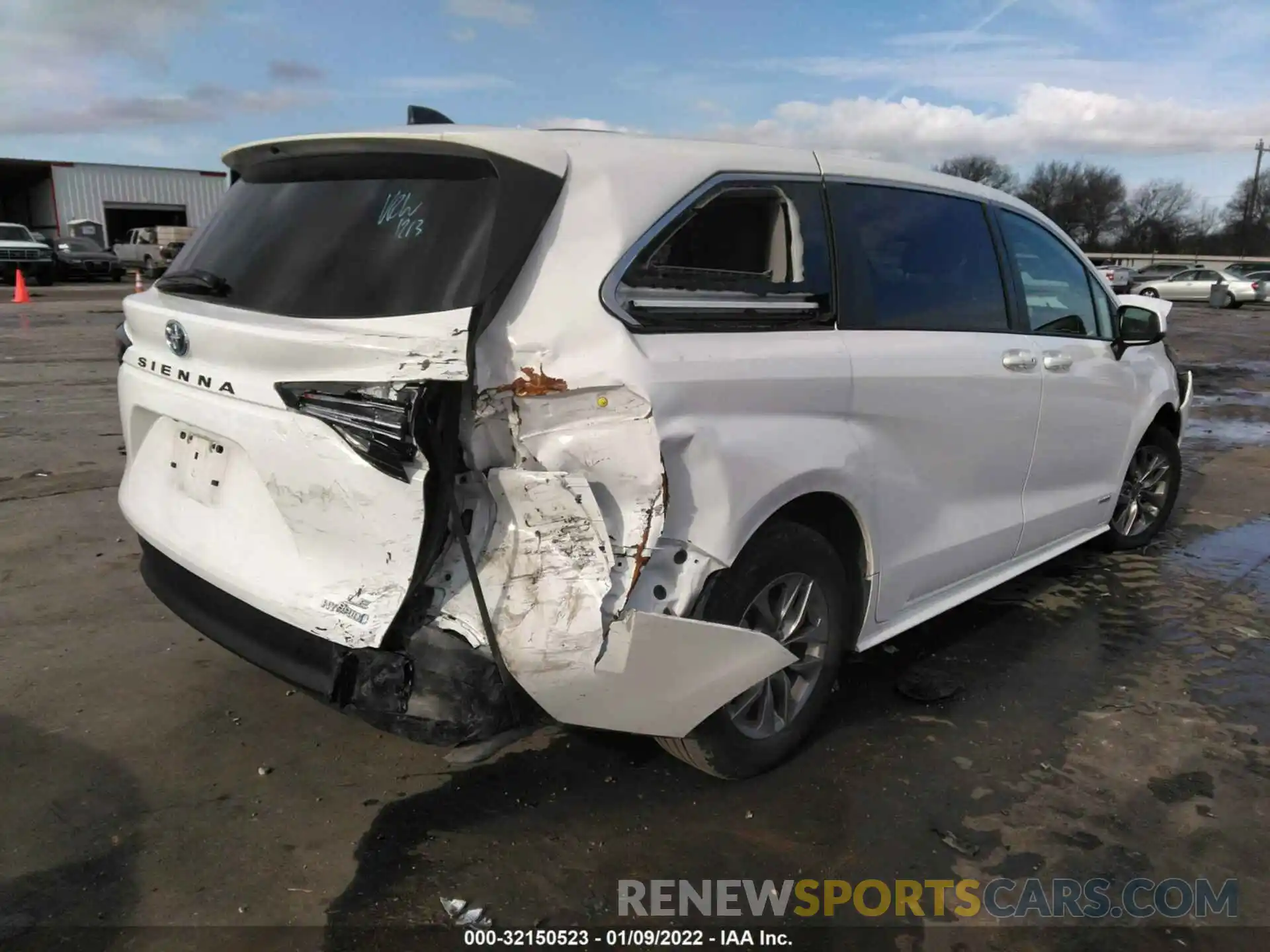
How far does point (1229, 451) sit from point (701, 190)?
7.55m

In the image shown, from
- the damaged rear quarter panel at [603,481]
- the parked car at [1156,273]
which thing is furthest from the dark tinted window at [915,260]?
the parked car at [1156,273]

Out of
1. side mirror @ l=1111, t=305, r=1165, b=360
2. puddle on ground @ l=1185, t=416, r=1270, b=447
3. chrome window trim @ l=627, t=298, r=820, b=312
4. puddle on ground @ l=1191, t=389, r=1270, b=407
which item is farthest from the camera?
puddle on ground @ l=1191, t=389, r=1270, b=407

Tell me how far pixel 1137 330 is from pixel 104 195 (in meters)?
46.8

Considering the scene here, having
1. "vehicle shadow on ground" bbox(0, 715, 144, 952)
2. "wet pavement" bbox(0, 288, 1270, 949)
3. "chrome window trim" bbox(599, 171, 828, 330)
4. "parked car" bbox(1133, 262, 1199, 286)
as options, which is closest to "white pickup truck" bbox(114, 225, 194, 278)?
"wet pavement" bbox(0, 288, 1270, 949)

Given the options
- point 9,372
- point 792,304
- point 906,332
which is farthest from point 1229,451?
point 9,372

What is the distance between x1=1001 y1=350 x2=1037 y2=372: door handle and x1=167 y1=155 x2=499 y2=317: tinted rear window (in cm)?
219

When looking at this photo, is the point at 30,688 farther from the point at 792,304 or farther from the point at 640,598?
the point at 792,304

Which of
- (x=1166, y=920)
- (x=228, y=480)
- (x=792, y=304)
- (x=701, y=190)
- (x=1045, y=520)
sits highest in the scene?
(x=701, y=190)

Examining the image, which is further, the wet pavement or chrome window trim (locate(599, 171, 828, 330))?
the wet pavement

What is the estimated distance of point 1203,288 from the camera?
34000 mm

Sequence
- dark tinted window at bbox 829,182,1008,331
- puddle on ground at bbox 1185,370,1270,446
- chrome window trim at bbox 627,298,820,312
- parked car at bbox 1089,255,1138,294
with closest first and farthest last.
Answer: chrome window trim at bbox 627,298,820,312 → dark tinted window at bbox 829,182,1008,331 → puddle on ground at bbox 1185,370,1270,446 → parked car at bbox 1089,255,1138,294

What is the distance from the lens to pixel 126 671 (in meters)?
3.57

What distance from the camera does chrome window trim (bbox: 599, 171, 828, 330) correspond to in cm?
233

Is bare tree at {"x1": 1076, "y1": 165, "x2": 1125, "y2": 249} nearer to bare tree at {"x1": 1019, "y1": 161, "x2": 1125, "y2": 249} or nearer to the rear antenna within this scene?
bare tree at {"x1": 1019, "y1": 161, "x2": 1125, "y2": 249}
